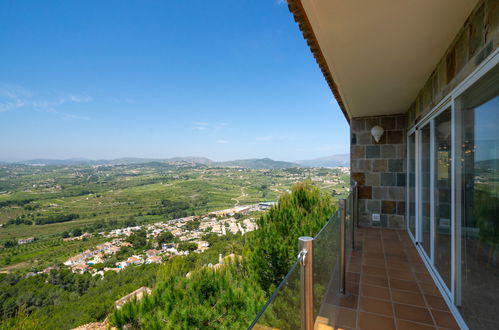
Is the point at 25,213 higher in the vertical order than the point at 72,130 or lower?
lower

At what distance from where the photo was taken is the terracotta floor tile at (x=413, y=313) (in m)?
2.10

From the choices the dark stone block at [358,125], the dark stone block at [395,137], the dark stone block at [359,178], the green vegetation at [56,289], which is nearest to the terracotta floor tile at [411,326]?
the dark stone block at [359,178]

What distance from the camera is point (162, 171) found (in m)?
41.9

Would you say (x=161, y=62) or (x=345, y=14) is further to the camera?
(x=161, y=62)

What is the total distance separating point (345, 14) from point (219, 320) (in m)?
2.99

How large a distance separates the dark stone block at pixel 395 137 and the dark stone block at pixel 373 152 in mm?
280

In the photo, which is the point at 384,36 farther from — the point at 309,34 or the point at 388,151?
the point at 388,151

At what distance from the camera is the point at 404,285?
2693 millimetres

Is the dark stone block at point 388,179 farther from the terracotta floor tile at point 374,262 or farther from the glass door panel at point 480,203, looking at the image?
the glass door panel at point 480,203

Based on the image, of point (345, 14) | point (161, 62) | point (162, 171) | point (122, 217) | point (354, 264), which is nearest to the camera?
point (345, 14)

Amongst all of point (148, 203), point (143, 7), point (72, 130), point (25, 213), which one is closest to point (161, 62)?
point (143, 7)

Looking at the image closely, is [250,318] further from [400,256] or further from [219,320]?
[400,256]

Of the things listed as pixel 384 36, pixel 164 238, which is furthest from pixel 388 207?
pixel 164 238

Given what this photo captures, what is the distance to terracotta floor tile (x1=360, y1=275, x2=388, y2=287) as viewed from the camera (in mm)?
2740
